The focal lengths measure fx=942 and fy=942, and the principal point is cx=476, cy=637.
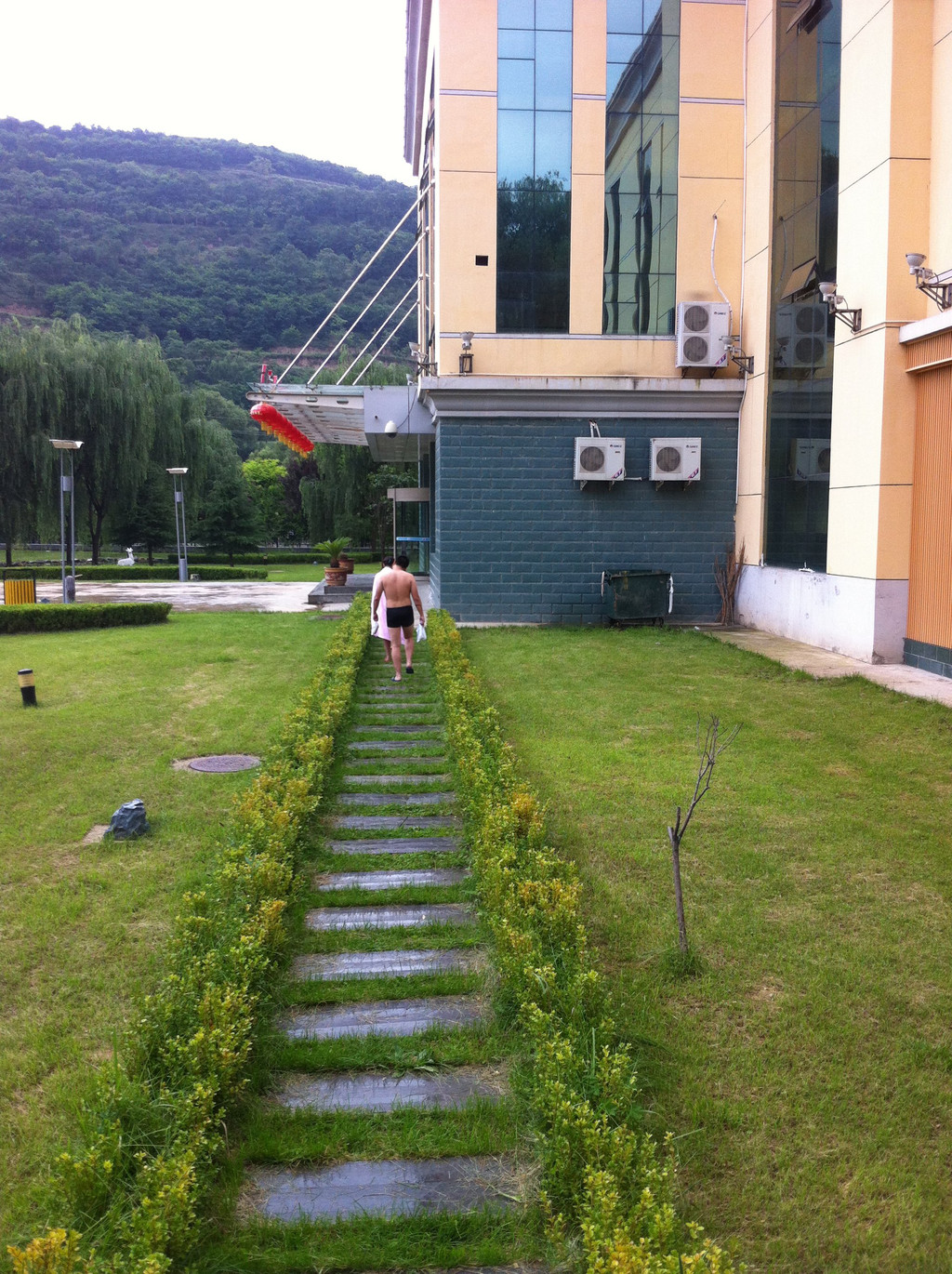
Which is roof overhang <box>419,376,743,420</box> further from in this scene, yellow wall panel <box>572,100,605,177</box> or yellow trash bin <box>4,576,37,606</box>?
yellow trash bin <box>4,576,37,606</box>

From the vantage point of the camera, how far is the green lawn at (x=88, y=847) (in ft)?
11.2

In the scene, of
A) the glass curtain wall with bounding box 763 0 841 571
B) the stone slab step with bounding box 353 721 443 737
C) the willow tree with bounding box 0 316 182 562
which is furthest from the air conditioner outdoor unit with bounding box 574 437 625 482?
the willow tree with bounding box 0 316 182 562

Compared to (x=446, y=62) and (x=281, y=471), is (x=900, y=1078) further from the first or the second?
(x=281, y=471)

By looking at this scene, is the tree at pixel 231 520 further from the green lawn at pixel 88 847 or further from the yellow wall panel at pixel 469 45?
the green lawn at pixel 88 847

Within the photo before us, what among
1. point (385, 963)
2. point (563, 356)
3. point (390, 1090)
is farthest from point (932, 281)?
point (390, 1090)

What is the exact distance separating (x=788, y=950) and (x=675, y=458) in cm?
1138

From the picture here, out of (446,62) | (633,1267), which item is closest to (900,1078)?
(633,1267)

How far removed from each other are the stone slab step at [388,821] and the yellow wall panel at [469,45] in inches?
500

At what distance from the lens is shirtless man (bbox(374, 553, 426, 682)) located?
10.4 meters

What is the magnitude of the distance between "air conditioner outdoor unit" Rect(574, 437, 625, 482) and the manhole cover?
8538 millimetres

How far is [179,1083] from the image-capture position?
305cm

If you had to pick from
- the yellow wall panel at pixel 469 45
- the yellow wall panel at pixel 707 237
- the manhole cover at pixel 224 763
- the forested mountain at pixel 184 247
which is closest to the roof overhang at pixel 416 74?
the yellow wall panel at pixel 469 45

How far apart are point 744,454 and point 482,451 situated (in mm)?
4128

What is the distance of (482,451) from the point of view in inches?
588
